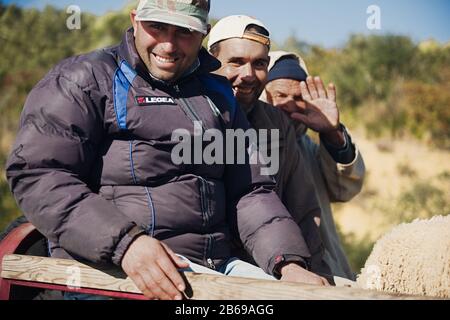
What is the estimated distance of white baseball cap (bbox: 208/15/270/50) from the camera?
3684 millimetres

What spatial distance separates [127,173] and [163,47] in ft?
1.84

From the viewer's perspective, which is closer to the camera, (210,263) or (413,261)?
(413,261)

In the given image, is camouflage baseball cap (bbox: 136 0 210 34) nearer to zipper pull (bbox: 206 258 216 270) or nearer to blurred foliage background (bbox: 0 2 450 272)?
zipper pull (bbox: 206 258 216 270)

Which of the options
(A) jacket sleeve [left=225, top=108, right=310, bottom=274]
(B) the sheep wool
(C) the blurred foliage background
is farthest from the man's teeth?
(C) the blurred foliage background

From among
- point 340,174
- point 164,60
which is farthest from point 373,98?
point 164,60

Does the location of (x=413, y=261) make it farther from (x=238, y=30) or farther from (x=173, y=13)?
(x=238, y=30)

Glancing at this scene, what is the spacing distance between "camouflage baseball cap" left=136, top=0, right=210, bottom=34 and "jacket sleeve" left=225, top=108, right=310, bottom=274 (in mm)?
535

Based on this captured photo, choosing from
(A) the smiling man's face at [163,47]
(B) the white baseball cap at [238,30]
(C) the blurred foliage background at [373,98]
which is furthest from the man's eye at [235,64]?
(C) the blurred foliage background at [373,98]

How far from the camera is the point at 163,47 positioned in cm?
280

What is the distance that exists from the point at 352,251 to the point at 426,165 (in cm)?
605

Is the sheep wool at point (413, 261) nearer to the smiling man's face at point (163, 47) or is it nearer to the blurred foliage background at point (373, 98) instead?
the smiling man's face at point (163, 47)

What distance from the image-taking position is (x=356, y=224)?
1318cm
